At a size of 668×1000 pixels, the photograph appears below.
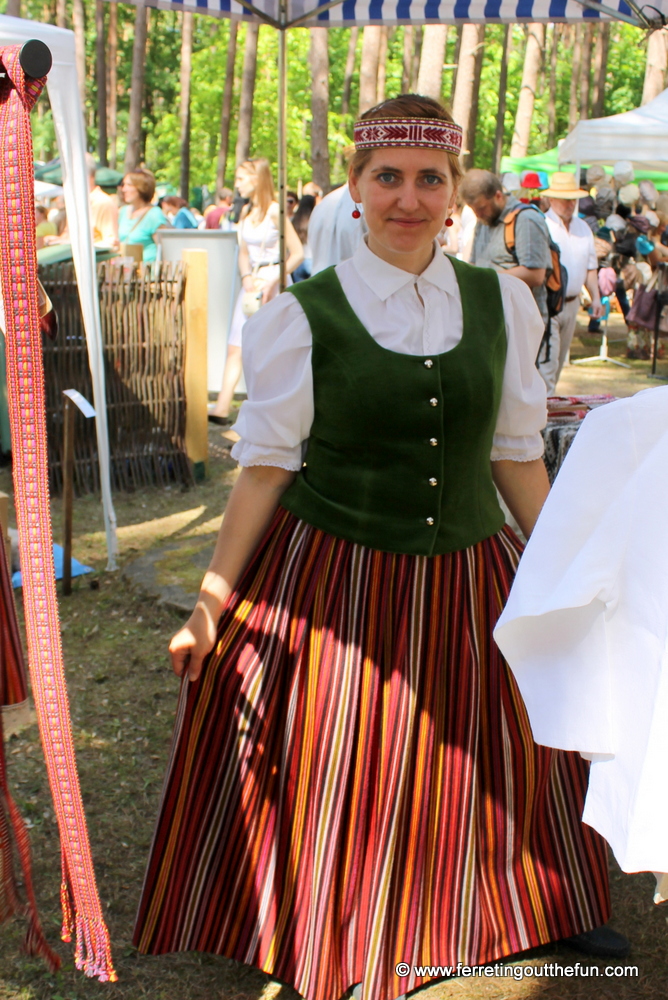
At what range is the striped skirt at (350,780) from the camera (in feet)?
A: 6.47

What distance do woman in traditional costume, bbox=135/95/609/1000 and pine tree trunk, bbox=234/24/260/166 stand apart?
2047 cm

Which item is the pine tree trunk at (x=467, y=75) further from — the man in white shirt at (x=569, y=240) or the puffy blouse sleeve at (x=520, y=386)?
the puffy blouse sleeve at (x=520, y=386)

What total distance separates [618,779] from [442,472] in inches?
31.9

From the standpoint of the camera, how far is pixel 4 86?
1.36m

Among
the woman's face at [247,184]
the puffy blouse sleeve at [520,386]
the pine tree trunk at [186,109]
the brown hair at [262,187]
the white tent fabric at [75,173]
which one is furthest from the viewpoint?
the pine tree trunk at [186,109]

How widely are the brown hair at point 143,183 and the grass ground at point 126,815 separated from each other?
12.6 ft

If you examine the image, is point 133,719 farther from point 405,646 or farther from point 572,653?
point 572,653

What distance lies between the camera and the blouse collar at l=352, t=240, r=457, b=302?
2029 millimetres

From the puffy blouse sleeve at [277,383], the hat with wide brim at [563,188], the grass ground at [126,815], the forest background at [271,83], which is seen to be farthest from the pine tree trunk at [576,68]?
the puffy blouse sleeve at [277,383]

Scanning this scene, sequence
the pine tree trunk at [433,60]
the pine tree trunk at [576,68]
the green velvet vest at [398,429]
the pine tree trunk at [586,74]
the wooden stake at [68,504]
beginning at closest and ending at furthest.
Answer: the green velvet vest at [398,429], the wooden stake at [68,504], the pine tree trunk at [433,60], the pine tree trunk at [586,74], the pine tree trunk at [576,68]

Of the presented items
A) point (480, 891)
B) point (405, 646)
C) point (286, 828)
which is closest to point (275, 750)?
point (286, 828)

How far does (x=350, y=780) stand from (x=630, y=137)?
1003cm

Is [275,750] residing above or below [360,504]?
below

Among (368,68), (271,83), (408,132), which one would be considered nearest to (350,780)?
(408,132)
